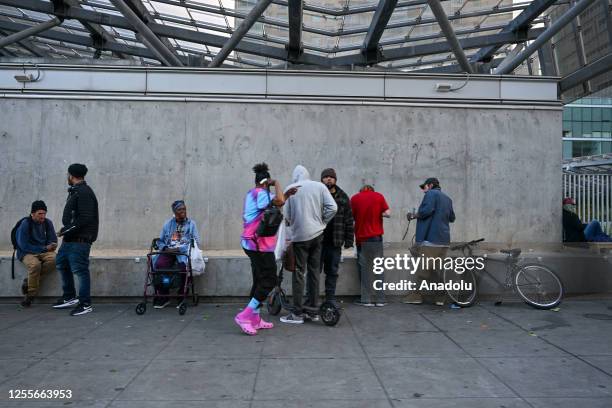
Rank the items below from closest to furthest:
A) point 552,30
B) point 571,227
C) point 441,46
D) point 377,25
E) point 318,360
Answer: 1. point 318,360
2. point 571,227
3. point 552,30
4. point 377,25
5. point 441,46

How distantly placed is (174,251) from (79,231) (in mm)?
1266

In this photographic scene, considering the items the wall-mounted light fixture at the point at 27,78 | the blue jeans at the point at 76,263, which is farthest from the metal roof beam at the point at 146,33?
the blue jeans at the point at 76,263

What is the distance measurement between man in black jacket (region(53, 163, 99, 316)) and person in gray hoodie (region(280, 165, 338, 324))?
2736mm

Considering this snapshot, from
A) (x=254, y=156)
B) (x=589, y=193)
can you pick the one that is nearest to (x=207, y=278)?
(x=254, y=156)

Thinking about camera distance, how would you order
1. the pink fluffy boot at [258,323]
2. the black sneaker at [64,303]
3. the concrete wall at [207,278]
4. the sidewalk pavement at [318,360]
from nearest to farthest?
the sidewalk pavement at [318,360], the pink fluffy boot at [258,323], the black sneaker at [64,303], the concrete wall at [207,278]

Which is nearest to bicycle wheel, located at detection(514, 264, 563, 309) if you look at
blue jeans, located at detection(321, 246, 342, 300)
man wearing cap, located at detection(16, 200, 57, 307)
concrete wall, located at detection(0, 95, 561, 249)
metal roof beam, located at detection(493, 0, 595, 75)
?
concrete wall, located at detection(0, 95, 561, 249)

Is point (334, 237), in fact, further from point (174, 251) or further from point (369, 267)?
point (174, 251)

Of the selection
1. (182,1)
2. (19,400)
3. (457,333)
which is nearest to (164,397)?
(19,400)

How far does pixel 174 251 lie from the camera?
7.23m

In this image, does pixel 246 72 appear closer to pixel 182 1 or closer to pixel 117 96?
pixel 117 96

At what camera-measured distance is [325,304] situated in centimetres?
630

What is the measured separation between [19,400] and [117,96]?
6.79 m

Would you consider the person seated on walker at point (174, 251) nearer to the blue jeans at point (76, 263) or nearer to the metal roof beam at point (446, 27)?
the blue jeans at point (76, 263)

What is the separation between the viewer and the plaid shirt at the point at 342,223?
21.6ft
